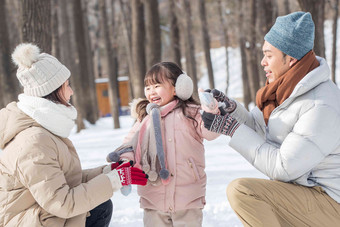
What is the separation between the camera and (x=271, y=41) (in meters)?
2.62

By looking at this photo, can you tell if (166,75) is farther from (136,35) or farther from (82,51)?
(82,51)

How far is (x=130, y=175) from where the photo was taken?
2672 millimetres

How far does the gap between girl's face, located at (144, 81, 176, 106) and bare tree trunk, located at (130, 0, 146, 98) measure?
6.58 metres

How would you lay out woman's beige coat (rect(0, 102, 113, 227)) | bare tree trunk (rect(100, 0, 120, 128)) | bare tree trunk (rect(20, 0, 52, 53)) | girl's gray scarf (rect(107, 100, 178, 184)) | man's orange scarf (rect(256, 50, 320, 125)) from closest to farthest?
woman's beige coat (rect(0, 102, 113, 227)) → man's orange scarf (rect(256, 50, 320, 125)) → girl's gray scarf (rect(107, 100, 178, 184)) → bare tree trunk (rect(20, 0, 52, 53)) → bare tree trunk (rect(100, 0, 120, 128))

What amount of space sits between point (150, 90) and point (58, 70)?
2.57 feet

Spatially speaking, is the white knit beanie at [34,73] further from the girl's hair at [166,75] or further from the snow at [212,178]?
the snow at [212,178]

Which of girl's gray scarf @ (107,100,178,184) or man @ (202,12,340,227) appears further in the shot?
girl's gray scarf @ (107,100,178,184)

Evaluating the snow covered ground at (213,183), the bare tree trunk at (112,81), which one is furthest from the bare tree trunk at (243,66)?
the snow covered ground at (213,183)

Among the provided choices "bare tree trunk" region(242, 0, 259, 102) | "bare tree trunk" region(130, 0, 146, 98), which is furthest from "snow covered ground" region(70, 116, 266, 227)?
"bare tree trunk" region(242, 0, 259, 102)

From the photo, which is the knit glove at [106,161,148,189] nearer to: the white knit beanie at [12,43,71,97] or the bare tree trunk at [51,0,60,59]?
the white knit beanie at [12,43,71,97]

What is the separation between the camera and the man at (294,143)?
230 cm

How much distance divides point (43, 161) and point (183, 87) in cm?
122

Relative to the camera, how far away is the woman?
7.49 ft

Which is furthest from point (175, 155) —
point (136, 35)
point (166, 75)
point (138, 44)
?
point (136, 35)
